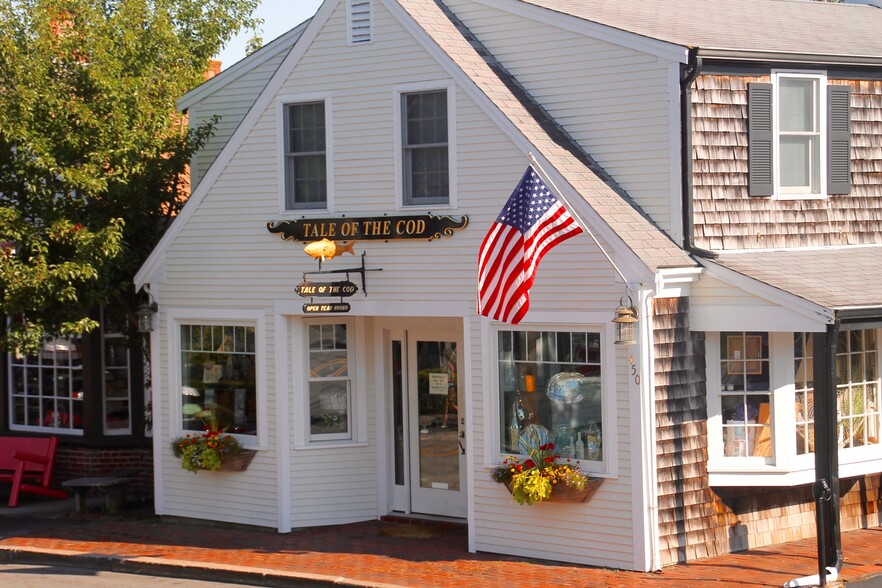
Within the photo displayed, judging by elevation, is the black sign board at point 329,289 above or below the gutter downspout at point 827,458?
above

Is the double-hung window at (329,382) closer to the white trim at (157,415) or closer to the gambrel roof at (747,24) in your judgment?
the white trim at (157,415)

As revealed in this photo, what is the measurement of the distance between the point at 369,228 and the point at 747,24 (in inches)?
203

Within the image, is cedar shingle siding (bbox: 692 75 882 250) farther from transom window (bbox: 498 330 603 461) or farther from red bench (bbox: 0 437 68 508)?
red bench (bbox: 0 437 68 508)

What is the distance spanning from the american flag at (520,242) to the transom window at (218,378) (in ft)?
13.5

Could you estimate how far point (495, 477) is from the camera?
12.8 m

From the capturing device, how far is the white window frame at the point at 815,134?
42.5ft

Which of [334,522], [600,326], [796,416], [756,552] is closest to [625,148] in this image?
[600,326]

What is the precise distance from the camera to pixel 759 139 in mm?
12883

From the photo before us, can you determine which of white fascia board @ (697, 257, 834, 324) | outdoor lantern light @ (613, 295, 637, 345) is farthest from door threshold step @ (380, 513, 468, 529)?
white fascia board @ (697, 257, 834, 324)

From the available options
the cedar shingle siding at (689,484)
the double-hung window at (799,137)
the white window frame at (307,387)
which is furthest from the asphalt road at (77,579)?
the double-hung window at (799,137)

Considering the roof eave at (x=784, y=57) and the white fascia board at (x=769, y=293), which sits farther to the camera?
the roof eave at (x=784, y=57)

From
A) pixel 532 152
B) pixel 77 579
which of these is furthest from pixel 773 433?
pixel 77 579

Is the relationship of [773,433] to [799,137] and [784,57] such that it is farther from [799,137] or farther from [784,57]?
[784,57]

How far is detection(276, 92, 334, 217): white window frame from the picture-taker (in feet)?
46.4
